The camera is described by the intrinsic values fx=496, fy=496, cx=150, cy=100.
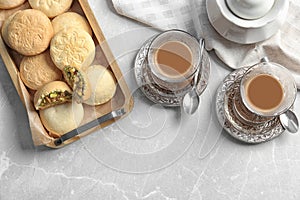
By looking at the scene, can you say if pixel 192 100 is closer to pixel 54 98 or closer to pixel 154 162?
pixel 154 162

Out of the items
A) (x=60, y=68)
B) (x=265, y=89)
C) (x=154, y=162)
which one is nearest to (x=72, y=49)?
(x=60, y=68)

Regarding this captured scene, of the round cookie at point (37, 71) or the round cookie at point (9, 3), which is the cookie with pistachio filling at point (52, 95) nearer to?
the round cookie at point (37, 71)

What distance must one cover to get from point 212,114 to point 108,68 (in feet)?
0.73

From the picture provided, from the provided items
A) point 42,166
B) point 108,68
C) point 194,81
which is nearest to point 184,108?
point 194,81

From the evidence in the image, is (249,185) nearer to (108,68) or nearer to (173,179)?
(173,179)

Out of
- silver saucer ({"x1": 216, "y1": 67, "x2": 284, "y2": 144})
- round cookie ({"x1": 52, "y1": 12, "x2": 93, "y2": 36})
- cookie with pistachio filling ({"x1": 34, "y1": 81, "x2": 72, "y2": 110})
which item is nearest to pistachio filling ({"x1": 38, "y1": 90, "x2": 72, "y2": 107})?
cookie with pistachio filling ({"x1": 34, "y1": 81, "x2": 72, "y2": 110})

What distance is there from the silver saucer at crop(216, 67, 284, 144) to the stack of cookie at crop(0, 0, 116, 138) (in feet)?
0.71

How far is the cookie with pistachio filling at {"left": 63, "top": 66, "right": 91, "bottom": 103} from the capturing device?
91 cm

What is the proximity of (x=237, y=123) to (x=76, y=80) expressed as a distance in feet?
1.05

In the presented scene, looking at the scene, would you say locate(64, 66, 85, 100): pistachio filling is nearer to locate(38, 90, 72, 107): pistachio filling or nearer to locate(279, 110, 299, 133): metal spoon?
locate(38, 90, 72, 107): pistachio filling

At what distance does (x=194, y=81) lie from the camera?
3.08 ft

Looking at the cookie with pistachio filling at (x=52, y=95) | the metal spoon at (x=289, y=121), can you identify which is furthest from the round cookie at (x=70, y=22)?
the metal spoon at (x=289, y=121)

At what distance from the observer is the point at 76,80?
36.2 inches

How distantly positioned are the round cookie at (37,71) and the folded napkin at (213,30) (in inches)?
6.9
